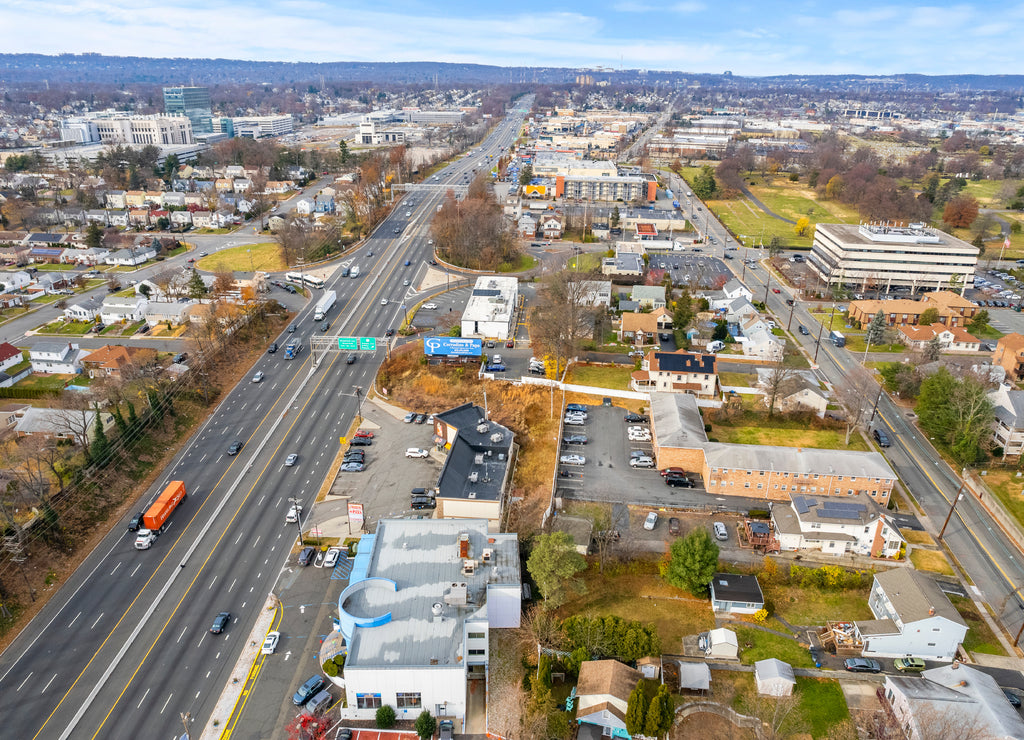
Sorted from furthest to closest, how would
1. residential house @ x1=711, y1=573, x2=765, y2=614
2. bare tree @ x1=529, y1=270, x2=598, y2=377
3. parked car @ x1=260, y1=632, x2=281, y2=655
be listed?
1. bare tree @ x1=529, y1=270, x2=598, y2=377
2. residential house @ x1=711, y1=573, x2=765, y2=614
3. parked car @ x1=260, y1=632, x2=281, y2=655

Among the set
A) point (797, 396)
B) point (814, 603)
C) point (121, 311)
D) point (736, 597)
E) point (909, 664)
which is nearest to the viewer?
point (909, 664)

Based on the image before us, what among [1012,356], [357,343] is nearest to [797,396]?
[1012,356]

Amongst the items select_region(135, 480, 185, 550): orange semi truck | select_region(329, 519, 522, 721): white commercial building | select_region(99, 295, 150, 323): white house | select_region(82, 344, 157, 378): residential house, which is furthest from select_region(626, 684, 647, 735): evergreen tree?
select_region(99, 295, 150, 323): white house

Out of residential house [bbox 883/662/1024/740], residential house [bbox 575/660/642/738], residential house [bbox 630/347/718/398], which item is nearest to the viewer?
residential house [bbox 883/662/1024/740]

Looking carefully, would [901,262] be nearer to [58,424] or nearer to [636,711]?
[636,711]

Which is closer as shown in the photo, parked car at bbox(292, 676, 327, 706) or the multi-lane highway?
parked car at bbox(292, 676, 327, 706)

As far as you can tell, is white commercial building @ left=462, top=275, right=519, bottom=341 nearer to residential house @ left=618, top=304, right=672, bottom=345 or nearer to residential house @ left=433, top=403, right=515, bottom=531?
residential house @ left=618, top=304, right=672, bottom=345
